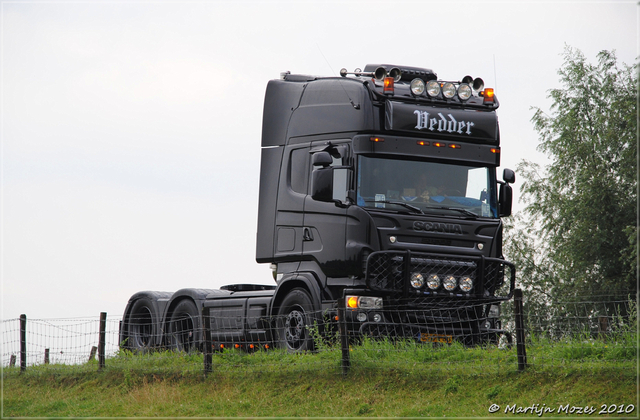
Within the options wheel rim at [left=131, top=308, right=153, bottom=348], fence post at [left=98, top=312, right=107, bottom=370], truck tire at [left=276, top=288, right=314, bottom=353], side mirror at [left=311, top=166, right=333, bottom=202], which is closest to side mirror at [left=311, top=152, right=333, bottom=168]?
side mirror at [left=311, top=166, right=333, bottom=202]

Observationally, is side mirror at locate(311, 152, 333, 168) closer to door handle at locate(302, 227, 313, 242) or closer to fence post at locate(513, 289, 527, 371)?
door handle at locate(302, 227, 313, 242)

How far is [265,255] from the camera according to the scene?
13.3 metres

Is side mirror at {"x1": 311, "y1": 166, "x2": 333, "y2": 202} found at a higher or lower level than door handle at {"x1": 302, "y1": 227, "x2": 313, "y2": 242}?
higher

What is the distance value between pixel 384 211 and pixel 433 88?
218 centimetres

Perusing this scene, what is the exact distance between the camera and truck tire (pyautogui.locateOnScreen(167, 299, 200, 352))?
14.7m

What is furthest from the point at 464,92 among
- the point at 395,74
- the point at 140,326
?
the point at 140,326

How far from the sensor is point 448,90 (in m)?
12.6

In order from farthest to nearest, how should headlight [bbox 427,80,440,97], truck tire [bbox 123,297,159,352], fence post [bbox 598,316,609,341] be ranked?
1. truck tire [bbox 123,297,159,352]
2. headlight [bbox 427,80,440,97]
3. fence post [bbox 598,316,609,341]

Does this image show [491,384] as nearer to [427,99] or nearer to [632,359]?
[632,359]

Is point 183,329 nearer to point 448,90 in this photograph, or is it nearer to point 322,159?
point 322,159

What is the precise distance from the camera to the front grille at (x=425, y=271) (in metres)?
11.6

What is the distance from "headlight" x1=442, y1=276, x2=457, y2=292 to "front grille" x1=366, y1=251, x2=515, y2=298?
5cm

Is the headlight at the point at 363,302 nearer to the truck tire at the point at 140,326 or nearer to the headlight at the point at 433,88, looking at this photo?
the headlight at the point at 433,88

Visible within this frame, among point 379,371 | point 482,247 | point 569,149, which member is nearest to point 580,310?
point 569,149
